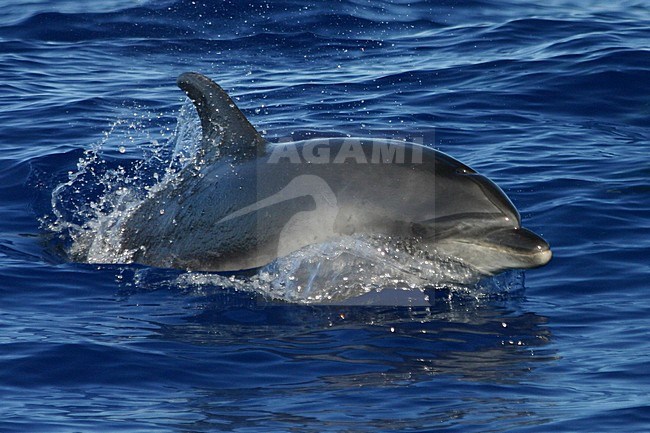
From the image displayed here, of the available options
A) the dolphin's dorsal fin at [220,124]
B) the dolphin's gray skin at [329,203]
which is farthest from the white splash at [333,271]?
the dolphin's dorsal fin at [220,124]

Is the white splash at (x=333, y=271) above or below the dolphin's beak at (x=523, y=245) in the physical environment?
below

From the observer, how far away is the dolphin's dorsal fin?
9.62m

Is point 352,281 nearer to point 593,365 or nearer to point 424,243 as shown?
point 424,243

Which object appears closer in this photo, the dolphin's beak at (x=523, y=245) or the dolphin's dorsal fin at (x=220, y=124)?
the dolphin's beak at (x=523, y=245)

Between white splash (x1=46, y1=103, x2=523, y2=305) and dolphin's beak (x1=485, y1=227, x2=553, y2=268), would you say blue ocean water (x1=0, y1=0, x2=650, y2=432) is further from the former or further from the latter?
dolphin's beak (x1=485, y1=227, x2=553, y2=268)

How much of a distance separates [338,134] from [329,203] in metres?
6.06

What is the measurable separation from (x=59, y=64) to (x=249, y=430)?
14144mm

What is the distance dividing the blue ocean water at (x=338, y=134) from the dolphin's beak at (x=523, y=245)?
54cm

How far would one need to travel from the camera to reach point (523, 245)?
870 centimetres

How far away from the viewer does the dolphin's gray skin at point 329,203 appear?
28.8 feet

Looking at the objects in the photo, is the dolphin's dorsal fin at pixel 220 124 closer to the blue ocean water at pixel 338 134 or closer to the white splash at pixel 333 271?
the white splash at pixel 333 271

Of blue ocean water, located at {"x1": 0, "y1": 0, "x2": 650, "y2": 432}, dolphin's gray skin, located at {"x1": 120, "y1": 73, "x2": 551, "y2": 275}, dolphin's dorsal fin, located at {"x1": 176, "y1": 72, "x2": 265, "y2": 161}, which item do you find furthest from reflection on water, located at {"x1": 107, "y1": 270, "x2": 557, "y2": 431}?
dolphin's dorsal fin, located at {"x1": 176, "y1": 72, "x2": 265, "y2": 161}

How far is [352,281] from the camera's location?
9.30 metres

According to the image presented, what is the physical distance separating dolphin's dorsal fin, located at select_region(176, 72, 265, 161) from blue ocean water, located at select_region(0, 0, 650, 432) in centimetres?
115
